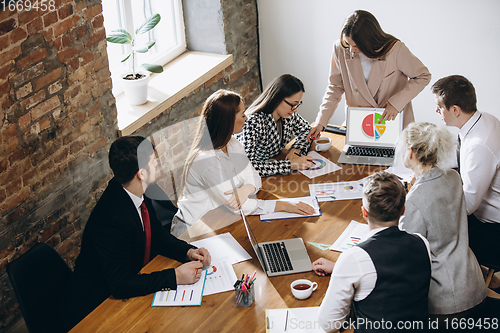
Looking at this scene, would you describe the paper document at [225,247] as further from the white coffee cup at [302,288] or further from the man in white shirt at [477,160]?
the man in white shirt at [477,160]

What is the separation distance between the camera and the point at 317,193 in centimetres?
275

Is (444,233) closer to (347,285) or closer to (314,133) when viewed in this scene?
(347,285)

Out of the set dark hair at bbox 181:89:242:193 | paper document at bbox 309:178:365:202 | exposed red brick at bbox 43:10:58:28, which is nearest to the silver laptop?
paper document at bbox 309:178:365:202

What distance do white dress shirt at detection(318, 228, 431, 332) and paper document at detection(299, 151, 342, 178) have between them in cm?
121

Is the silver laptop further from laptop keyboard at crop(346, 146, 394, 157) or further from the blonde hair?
laptop keyboard at crop(346, 146, 394, 157)

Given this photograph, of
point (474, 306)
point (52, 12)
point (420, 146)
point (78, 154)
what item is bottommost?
point (474, 306)

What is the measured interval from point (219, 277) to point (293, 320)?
43cm

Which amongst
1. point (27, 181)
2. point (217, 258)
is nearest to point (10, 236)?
point (27, 181)

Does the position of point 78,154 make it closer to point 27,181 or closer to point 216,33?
point 27,181

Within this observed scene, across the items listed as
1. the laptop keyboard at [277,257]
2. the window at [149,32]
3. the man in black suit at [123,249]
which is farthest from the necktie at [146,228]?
the window at [149,32]

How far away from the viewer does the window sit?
11.9ft

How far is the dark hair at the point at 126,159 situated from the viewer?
7.08ft

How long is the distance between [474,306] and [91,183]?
240 centimetres

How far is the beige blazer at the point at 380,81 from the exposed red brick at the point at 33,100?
1868 millimetres
